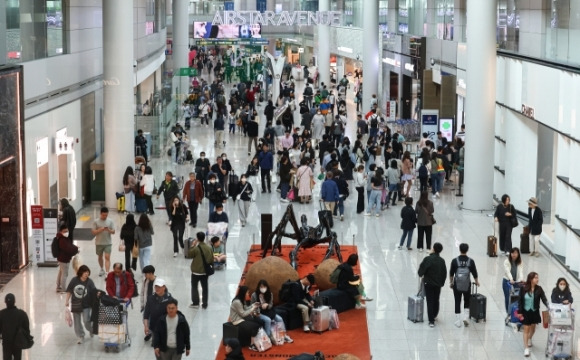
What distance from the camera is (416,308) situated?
1678 cm

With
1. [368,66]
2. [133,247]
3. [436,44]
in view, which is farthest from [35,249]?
[368,66]

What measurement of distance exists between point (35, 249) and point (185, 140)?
14.9 m

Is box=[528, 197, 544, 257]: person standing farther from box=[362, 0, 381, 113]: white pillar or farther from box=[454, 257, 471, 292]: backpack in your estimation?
box=[362, 0, 381, 113]: white pillar

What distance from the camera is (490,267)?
20.8 meters

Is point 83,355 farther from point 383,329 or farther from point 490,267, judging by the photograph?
point 490,267

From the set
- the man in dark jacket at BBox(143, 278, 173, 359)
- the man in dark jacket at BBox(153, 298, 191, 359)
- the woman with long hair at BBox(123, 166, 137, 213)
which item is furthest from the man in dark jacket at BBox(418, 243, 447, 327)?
the woman with long hair at BBox(123, 166, 137, 213)

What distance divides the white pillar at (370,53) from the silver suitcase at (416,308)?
106 feet

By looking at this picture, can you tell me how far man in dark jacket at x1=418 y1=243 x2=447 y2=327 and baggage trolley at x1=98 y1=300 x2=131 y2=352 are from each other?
4520 mm

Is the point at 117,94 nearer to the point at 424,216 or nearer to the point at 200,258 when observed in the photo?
the point at 424,216

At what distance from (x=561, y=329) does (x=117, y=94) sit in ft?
51.2

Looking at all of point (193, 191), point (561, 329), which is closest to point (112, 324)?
point (561, 329)

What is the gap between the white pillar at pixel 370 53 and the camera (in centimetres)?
4903

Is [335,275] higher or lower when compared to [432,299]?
higher

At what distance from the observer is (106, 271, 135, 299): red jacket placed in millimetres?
15266
